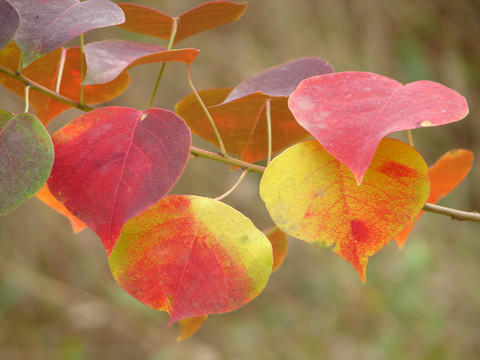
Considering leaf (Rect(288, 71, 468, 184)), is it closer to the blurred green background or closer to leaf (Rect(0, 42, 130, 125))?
leaf (Rect(0, 42, 130, 125))

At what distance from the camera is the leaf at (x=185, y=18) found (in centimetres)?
36

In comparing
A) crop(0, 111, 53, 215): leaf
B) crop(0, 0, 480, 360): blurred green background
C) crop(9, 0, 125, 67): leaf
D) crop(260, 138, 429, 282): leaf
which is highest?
crop(9, 0, 125, 67): leaf

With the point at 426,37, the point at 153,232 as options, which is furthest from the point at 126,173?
the point at 426,37

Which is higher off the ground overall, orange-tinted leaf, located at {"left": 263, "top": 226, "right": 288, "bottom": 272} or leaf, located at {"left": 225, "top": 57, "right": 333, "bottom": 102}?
leaf, located at {"left": 225, "top": 57, "right": 333, "bottom": 102}

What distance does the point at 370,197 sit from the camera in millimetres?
262

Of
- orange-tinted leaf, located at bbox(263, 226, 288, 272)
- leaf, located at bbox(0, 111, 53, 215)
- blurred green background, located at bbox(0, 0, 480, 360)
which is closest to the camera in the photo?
leaf, located at bbox(0, 111, 53, 215)

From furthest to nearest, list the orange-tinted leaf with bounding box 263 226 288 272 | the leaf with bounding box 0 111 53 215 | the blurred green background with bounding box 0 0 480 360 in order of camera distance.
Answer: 1. the blurred green background with bounding box 0 0 480 360
2. the orange-tinted leaf with bounding box 263 226 288 272
3. the leaf with bounding box 0 111 53 215

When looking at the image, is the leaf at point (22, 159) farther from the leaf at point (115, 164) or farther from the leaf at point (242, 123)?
the leaf at point (242, 123)

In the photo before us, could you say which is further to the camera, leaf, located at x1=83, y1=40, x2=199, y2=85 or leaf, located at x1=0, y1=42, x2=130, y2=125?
leaf, located at x1=0, y1=42, x2=130, y2=125

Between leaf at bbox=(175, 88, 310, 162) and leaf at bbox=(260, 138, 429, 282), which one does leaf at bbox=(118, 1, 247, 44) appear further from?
leaf at bbox=(260, 138, 429, 282)

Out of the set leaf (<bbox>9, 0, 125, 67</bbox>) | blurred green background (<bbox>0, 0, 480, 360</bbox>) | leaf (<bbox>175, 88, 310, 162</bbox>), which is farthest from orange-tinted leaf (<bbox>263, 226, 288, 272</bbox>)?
blurred green background (<bbox>0, 0, 480, 360</bbox>)

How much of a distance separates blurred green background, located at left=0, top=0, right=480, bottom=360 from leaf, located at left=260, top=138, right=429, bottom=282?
3.61ft

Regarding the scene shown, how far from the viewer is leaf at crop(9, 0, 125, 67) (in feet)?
0.80

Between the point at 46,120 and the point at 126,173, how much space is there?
211 millimetres
